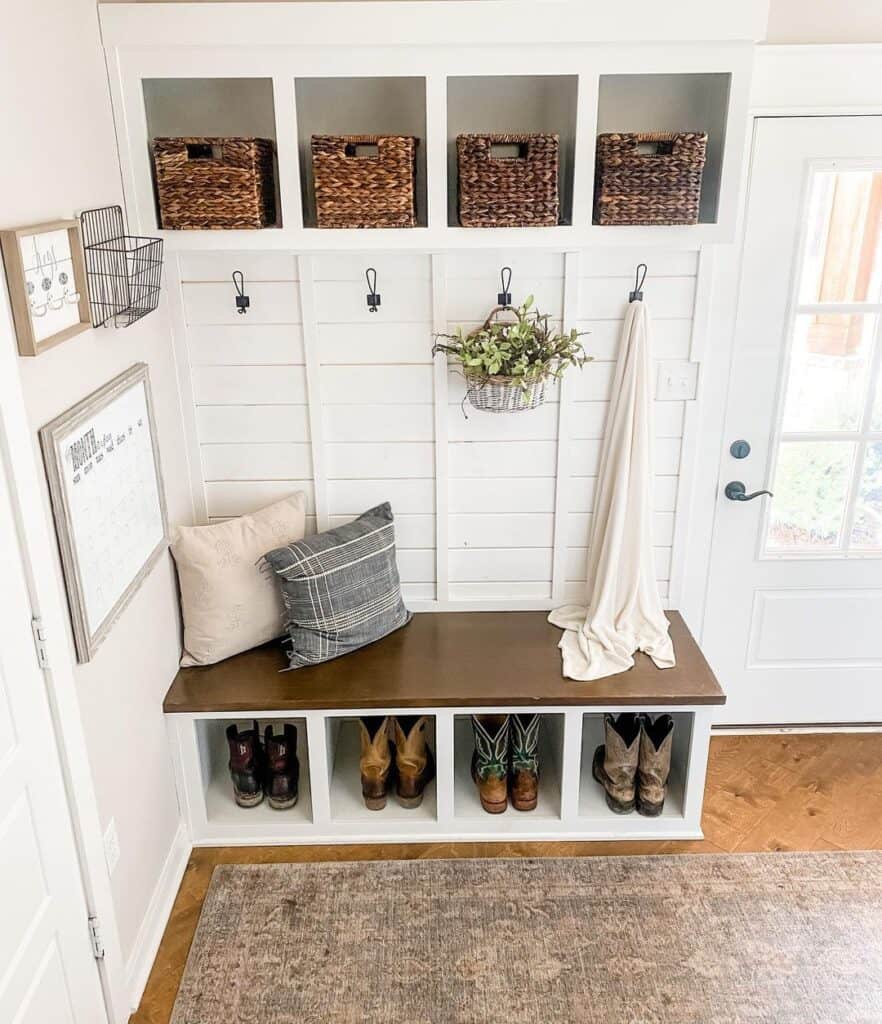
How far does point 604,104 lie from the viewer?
98.6 inches

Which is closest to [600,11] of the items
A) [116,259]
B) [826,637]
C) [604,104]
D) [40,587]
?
[604,104]

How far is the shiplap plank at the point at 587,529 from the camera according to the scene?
2828 mm

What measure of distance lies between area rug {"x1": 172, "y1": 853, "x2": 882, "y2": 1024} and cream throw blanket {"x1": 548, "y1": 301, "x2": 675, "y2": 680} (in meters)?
0.59

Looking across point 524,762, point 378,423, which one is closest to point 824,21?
point 378,423

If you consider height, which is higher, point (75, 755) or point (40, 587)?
point (40, 587)

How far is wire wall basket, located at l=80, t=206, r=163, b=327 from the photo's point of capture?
195 centimetres

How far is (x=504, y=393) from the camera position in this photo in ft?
8.09

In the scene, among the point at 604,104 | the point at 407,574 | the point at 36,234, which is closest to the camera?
the point at 36,234

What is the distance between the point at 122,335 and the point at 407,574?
1.15 metres

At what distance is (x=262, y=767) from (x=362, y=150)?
5.97 ft

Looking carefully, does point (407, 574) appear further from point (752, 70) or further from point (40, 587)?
point (752, 70)

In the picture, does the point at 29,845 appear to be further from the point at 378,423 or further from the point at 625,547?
the point at 625,547

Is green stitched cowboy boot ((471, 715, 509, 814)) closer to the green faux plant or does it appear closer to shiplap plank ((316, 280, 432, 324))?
the green faux plant

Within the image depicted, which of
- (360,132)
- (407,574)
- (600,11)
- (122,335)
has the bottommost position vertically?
(407,574)
